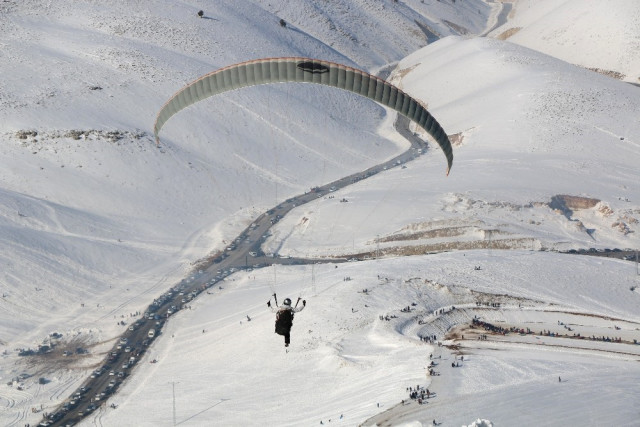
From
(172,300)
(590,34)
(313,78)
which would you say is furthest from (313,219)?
(590,34)

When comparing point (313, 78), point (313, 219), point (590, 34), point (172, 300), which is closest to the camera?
point (313, 78)

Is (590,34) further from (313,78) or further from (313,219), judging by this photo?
(313,78)

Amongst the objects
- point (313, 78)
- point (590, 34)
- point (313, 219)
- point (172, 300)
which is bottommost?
point (172, 300)

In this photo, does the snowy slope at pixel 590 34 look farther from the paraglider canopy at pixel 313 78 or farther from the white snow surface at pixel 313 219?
the paraglider canopy at pixel 313 78

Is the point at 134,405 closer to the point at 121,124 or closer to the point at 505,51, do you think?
the point at 121,124

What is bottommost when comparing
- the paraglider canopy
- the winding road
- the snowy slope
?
the winding road

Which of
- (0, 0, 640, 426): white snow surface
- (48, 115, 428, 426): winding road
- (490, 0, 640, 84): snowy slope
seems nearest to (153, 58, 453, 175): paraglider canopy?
(0, 0, 640, 426): white snow surface

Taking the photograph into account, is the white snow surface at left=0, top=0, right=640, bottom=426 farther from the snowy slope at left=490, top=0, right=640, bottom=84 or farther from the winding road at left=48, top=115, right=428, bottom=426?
the winding road at left=48, top=115, right=428, bottom=426

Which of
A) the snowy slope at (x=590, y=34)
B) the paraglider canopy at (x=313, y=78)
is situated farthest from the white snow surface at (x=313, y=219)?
the paraglider canopy at (x=313, y=78)

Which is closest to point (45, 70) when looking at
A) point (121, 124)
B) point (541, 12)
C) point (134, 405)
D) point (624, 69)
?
point (121, 124)
